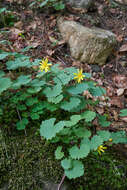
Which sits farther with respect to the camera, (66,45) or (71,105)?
(66,45)

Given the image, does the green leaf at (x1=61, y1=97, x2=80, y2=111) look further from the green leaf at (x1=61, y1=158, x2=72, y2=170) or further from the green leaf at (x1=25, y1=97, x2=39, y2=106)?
the green leaf at (x1=61, y1=158, x2=72, y2=170)

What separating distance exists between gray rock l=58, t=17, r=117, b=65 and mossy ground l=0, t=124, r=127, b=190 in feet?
5.52

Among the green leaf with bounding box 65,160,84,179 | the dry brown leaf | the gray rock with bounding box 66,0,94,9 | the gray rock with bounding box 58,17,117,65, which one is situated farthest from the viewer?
the gray rock with bounding box 66,0,94,9

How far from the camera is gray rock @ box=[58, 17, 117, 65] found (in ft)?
9.30

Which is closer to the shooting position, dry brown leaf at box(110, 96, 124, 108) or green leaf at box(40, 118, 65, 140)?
green leaf at box(40, 118, 65, 140)

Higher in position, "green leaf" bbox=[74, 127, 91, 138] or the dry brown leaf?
"green leaf" bbox=[74, 127, 91, 138]

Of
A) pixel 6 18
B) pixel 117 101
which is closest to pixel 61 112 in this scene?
pixel 117 101

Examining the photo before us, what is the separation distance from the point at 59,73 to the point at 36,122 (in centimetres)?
50

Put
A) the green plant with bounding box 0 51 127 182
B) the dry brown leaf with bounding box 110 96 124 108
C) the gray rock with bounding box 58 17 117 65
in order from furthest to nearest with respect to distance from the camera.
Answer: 1. the gray rock with bounding box 58 17 117 65
2. the dry brown leaf with bounding box 110 96 124 108
3. the green plant with bounding box 0 51 127 182

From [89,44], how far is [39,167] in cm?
203

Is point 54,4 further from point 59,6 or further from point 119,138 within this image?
point 119,138

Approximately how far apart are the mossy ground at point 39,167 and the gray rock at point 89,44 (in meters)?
1.68

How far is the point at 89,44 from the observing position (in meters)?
2.83

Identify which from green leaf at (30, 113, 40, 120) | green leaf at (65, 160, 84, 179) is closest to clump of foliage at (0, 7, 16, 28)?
green leaf at (30, 113, 40, 120)
